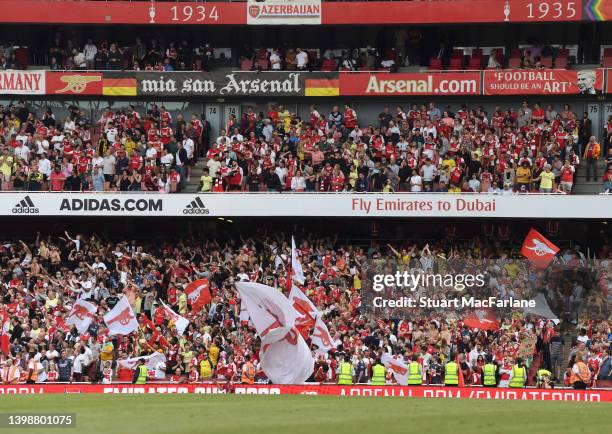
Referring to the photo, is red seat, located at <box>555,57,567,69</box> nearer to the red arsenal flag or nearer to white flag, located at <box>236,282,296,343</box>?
the red arsenal flag

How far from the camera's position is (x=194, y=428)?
21.4m

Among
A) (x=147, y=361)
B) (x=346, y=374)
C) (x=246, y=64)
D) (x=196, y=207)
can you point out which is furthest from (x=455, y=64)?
(x=147, y=361)

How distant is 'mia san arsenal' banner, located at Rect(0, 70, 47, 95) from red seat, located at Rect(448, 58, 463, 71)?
1283cm

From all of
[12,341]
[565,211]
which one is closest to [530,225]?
[565,211]

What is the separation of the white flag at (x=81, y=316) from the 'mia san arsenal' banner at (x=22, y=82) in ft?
35.5

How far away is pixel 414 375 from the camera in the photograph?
30.5 meters

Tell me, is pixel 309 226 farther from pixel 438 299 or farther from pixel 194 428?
pixel 194 428

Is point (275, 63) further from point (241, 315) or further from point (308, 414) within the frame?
point (308, 414)

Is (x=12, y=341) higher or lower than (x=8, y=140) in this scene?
lower

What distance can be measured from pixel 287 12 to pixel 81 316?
13.1 metres

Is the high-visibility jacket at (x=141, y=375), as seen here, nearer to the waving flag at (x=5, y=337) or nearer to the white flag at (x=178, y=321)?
the white flag at (x=178, y=321)

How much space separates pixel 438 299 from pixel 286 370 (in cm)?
540

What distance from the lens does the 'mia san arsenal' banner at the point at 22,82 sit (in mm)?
42125

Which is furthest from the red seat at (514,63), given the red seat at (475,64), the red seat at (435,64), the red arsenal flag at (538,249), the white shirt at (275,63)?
the red arsenal flag at (538,249)
